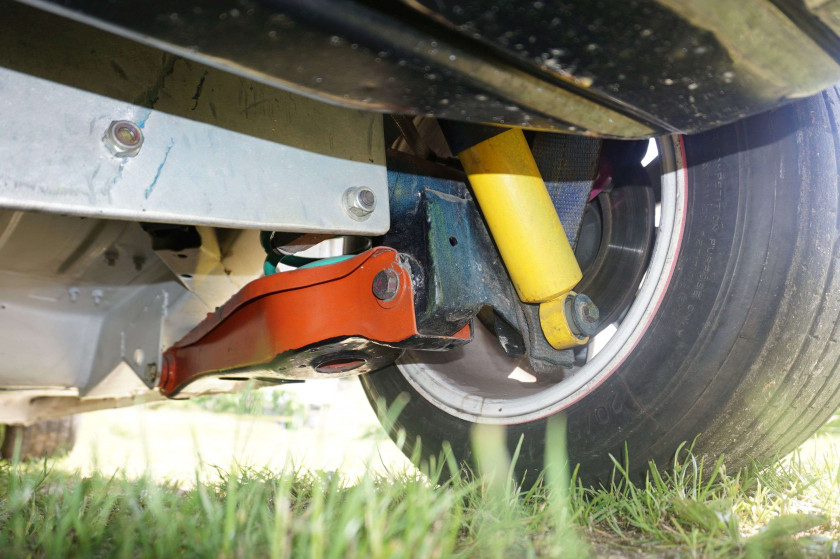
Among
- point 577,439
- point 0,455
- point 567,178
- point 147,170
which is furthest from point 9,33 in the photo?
point 0,455

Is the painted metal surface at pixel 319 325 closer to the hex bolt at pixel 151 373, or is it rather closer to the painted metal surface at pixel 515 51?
the hex bolt at pixel 151 373

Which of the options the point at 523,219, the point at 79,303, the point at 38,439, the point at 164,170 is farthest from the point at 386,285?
the point at 38,439

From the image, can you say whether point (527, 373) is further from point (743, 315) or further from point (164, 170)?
point (164, 170)

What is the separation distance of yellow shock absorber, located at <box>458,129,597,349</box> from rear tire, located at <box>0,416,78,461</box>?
2.20 meters

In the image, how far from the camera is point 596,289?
1.36 meters

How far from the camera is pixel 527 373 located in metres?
1.56

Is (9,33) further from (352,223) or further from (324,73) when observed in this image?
(352,223)

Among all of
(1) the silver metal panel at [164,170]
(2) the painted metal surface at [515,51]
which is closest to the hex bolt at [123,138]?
(1) the silver metal panel at [164,170]

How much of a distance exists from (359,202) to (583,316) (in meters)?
0.47

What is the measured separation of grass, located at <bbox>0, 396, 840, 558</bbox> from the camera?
27.6 inches

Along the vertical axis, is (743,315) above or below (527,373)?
above

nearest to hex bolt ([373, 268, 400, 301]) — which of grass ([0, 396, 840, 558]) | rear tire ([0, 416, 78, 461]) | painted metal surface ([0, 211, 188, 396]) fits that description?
grass ([0, 396, 840, 558])

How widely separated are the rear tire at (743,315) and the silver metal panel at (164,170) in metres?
0.54

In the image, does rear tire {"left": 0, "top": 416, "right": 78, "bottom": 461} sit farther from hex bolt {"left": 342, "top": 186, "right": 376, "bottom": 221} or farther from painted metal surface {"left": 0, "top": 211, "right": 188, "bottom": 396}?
hex bolt {"left": 342, "top": 186, "right": 376, "bottom": 221}
